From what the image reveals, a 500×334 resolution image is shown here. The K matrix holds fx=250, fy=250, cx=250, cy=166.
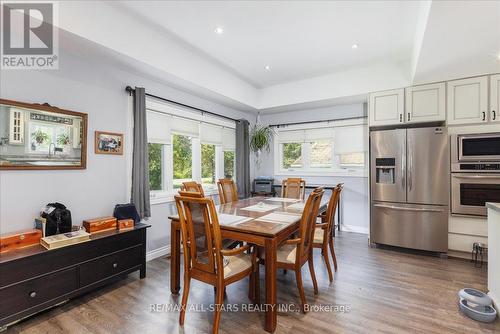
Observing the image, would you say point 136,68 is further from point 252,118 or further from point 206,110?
point 252,118

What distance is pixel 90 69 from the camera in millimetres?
2676

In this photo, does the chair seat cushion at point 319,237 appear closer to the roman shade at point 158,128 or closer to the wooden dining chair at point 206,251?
the wooden dining chair at point 206,251

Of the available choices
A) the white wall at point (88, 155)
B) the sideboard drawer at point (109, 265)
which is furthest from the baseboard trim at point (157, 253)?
the sideboard drawer at point (109, 265)

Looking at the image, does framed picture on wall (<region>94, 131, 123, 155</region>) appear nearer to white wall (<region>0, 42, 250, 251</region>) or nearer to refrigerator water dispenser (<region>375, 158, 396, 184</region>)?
white wall (<region>0, 42, 250, 251</region>)

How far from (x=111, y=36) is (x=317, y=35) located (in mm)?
2223

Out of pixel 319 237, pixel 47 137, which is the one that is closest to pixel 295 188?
pixel 319 237

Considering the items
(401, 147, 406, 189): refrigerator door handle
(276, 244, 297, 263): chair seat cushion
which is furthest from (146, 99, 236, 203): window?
(401, 147, 406, 189): refrigerator door handle

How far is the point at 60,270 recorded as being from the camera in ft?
6.88

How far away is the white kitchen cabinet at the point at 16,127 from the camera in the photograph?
212cm

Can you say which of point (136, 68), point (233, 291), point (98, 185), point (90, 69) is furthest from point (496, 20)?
point (98, 185)

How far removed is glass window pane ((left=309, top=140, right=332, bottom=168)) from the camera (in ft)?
16.2

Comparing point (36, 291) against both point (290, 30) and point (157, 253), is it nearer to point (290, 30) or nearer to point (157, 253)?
point (157, 253)

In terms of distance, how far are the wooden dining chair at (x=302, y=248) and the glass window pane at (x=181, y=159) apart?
7.08 feet

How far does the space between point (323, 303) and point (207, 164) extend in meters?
2.94
